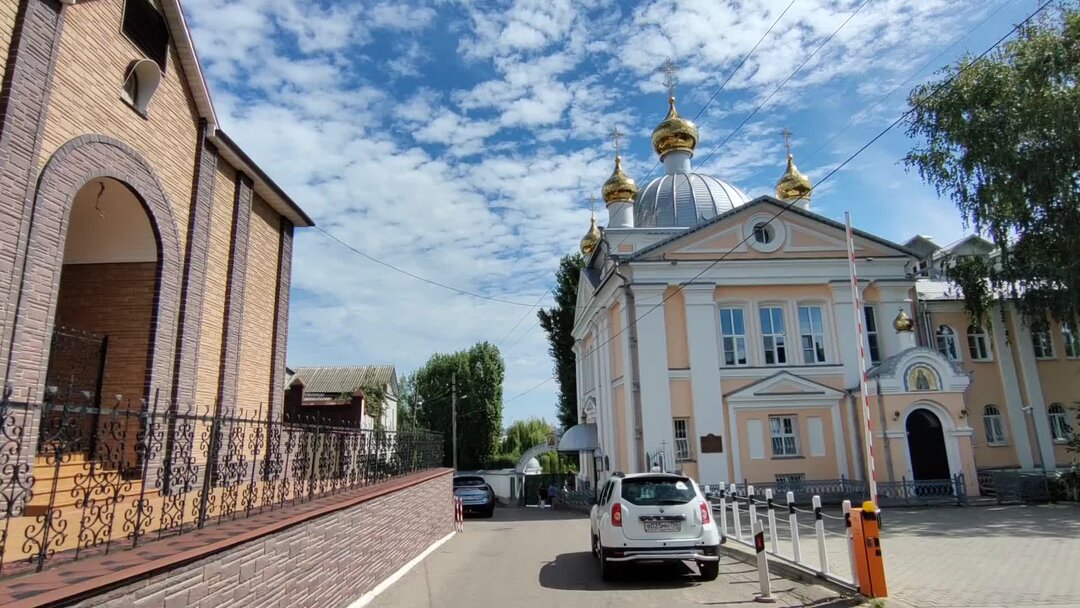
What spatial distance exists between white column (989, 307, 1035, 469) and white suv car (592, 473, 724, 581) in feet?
71.1

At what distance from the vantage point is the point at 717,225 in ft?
78.0

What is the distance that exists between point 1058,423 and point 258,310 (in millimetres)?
28911

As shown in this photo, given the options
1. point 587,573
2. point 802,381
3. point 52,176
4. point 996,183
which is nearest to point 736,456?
point 802,381

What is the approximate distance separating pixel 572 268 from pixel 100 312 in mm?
36006

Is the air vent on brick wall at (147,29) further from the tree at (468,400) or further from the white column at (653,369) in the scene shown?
the tree at (468,400)

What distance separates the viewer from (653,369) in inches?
889

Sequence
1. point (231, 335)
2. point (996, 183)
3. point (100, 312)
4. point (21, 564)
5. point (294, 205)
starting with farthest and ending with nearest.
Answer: point (996, 183) → point (294, 205) → point (231, 335) → point (100, 312) → point (21, 564)

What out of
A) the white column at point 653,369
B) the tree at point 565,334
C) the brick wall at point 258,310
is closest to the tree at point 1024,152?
the white column at point 653,369

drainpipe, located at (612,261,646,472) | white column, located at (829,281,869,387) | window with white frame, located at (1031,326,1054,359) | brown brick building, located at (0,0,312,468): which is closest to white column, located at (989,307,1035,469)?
window with white frame, located at (1031,326,1054,359)

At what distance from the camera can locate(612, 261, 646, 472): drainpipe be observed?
72.8 ft

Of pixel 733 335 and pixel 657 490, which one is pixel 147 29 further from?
pixel 733 335

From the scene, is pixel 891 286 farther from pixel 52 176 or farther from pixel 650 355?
pixel 52 176

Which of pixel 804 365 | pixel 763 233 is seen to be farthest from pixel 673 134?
pixel 804 365

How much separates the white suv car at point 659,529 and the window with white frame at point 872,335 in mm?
17316
